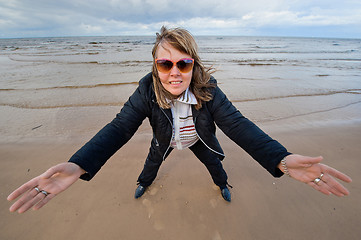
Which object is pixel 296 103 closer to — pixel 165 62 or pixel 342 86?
pixel 342 86

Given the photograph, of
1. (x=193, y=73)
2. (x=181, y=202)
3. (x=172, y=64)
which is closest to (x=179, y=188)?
(x=181, y=202)

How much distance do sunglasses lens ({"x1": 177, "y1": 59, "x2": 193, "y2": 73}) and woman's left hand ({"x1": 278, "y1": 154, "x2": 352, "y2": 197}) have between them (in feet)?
3.43

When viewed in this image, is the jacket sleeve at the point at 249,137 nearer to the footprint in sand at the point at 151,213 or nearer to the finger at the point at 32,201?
the footprint in sand at the point at 151,213

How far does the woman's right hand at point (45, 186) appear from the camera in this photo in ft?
3.51

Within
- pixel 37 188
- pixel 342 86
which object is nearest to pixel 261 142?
pixel 37 188

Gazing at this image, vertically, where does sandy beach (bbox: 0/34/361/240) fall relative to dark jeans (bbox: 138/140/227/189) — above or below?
below

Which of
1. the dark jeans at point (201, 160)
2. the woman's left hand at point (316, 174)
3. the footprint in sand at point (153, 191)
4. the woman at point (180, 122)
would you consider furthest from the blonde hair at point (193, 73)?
the footprint in sand at point (153, 191)

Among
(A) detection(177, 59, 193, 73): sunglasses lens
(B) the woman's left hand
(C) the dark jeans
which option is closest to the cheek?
(A) detection(177, 59, 193, 73): sunglasses lens

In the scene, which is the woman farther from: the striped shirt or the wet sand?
the wet sand

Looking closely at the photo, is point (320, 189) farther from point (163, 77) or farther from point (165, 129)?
point (163, 77)

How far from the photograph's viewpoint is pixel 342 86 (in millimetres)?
6672

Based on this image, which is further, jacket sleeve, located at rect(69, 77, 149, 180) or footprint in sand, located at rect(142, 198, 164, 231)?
footprint in sand, located at rect(142, 198, 164, 231)

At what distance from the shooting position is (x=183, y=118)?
1655 mm

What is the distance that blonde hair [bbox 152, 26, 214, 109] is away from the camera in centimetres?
144
